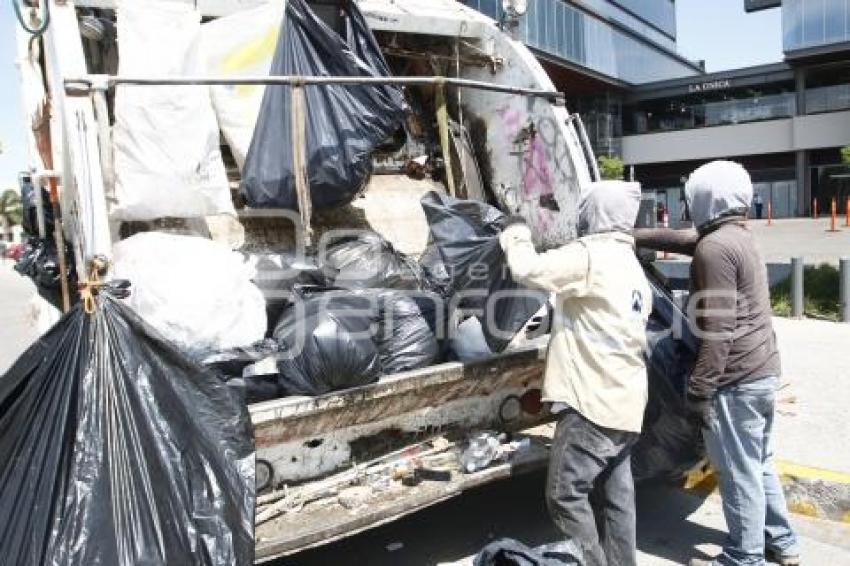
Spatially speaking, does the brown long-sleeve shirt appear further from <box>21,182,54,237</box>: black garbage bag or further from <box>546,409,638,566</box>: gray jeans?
<box>21,182,54,237</box>: black garbage bag

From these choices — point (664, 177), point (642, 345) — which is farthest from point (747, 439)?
point (664, 177)

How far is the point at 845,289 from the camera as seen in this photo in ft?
26.2

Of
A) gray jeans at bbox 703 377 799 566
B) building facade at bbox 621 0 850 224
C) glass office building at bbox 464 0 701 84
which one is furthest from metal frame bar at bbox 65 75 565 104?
building facade at bbox 621 0 850 224

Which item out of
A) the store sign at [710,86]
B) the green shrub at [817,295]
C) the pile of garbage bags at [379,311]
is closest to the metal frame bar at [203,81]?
the pile of garbage bags at [379,311]

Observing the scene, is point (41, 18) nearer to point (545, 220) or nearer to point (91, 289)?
point (91, 289)

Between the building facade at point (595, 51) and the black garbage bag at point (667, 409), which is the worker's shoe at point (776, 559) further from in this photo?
the building facade at point (595, 51)

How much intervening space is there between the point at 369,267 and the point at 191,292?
Result: 910 millimetres

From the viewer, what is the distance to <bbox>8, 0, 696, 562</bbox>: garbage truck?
2895 millimetres

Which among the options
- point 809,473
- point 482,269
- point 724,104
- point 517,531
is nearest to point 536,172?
point 482,269

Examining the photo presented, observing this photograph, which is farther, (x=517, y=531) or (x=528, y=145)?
(x=528, y=145)

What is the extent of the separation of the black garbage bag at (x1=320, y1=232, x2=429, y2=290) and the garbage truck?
19 centimetres

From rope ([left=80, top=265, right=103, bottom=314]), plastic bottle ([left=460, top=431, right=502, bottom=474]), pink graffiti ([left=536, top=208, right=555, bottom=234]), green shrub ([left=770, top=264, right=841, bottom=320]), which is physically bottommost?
green shrub ([left=770, top=264, right=841, bottom=320])

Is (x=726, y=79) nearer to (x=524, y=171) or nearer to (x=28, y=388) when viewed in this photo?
(x=524, y=171)

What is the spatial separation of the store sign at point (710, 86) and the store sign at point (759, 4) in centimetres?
489
